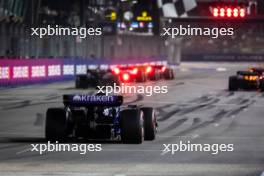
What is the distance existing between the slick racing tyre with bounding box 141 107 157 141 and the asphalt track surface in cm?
25

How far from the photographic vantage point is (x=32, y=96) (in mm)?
44375

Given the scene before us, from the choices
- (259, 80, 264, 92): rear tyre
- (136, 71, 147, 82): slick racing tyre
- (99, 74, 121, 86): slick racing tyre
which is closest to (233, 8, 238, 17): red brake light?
(136, 71, 147, 82): slick racing tyre

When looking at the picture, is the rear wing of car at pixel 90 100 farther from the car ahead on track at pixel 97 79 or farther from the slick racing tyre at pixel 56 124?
the car ahead on track at pixel 97 79

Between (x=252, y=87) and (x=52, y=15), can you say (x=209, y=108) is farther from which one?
(x=52, y=15)

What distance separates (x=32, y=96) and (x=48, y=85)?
12264 millimetres

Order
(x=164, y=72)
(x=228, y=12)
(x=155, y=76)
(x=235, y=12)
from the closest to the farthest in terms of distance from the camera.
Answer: (x=155, y=76) → (x=164, y=72) → (x=235, y=12) → (x=228, y=12)

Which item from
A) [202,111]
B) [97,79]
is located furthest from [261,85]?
[202,111]

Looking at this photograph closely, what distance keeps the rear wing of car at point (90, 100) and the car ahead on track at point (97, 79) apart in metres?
30.2

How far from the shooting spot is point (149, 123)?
21.7 meters

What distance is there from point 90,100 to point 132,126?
107 centimetres

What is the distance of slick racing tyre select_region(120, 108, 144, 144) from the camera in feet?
67.4

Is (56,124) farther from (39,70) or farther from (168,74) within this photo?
(168,74)

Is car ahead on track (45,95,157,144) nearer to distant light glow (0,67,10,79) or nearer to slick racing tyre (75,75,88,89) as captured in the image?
distant light glow (0,67,10,79)

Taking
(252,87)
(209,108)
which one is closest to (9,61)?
(252,87)
